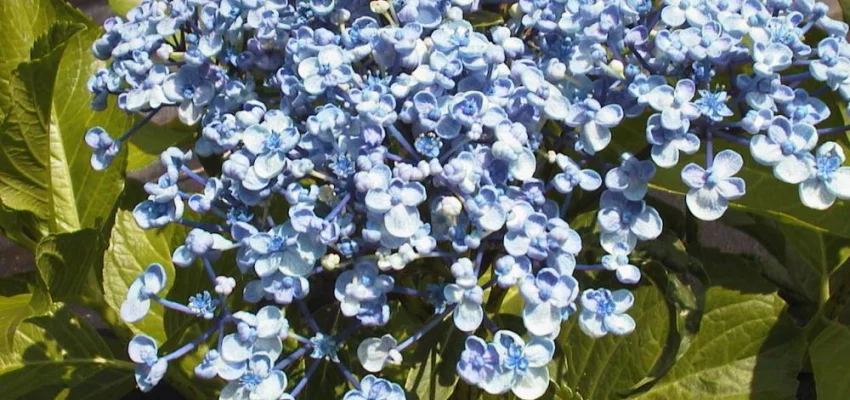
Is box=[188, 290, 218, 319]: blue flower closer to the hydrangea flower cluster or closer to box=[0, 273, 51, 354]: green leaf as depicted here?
the hydrangea flower cluster

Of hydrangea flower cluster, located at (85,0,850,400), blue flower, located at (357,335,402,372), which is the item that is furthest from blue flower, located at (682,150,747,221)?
blue flower, located at (357,335,402,372)

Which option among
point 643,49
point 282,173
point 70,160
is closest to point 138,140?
point 70,160

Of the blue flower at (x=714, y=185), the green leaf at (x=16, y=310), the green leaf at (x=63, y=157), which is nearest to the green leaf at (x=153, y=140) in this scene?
the green leaf at (x=63, y=157)

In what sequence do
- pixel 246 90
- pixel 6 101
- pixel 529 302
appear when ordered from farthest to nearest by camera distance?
1. pixel 6 101
2. pixel 246 90
3. pixel 529 302

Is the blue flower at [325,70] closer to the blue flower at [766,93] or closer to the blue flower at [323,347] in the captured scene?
the blue flower at [323,347]

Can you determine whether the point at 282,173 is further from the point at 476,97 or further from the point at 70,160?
the point at 70,160

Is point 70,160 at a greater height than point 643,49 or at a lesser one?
lesser
